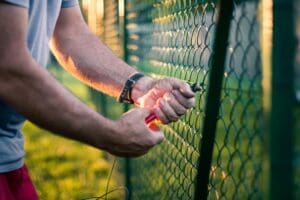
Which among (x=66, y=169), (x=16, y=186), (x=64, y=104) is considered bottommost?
(x=66, y=169)

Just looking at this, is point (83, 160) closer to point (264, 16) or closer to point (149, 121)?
point (149, 121)

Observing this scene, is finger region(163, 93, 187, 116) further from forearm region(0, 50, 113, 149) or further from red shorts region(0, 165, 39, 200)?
red shorts region(0, 165, 39, 200)

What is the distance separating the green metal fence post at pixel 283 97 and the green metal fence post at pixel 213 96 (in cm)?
48

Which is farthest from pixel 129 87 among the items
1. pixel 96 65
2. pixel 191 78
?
pixel 191 78

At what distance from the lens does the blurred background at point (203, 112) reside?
1322 millimetres

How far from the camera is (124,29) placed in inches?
185

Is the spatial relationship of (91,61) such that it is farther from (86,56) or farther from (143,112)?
(143,112)

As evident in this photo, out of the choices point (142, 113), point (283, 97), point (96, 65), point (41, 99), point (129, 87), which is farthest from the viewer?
point (96, 65)

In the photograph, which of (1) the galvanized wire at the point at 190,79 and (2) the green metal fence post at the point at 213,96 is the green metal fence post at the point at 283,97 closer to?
(1) the galvanized wire at the point at 190,79

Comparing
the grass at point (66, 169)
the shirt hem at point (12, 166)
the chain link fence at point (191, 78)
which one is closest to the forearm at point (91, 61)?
the chain link fence at point (191, 78)

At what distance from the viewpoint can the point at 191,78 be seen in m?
2.76

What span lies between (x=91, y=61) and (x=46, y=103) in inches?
29.9

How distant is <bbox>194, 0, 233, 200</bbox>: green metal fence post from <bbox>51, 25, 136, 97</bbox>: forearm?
559mm

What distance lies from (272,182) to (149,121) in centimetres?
72
